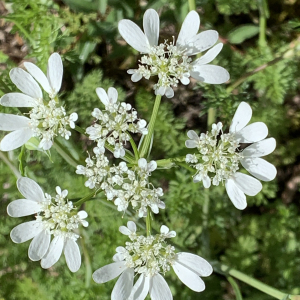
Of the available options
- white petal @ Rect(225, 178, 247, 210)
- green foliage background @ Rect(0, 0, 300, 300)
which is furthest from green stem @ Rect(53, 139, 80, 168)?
white petal @ Rect(225, 178, 247, 210)

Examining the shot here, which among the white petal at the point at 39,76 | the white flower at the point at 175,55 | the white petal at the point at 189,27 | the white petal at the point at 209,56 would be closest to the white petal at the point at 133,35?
the white flower at the point at 175,55

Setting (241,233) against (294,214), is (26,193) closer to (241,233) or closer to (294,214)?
(241,233)

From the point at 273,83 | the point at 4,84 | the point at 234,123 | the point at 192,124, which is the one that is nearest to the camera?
the point at 234,123

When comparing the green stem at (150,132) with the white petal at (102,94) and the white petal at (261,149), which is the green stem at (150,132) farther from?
the white petal at (261,149)

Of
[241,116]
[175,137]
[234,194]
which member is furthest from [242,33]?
[234,194]

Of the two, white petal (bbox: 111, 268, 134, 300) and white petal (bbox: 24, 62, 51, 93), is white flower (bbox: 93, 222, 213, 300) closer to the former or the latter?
white petal (bbox: 111, 268, 134, 300)

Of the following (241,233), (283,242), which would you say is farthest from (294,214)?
(241,233)
